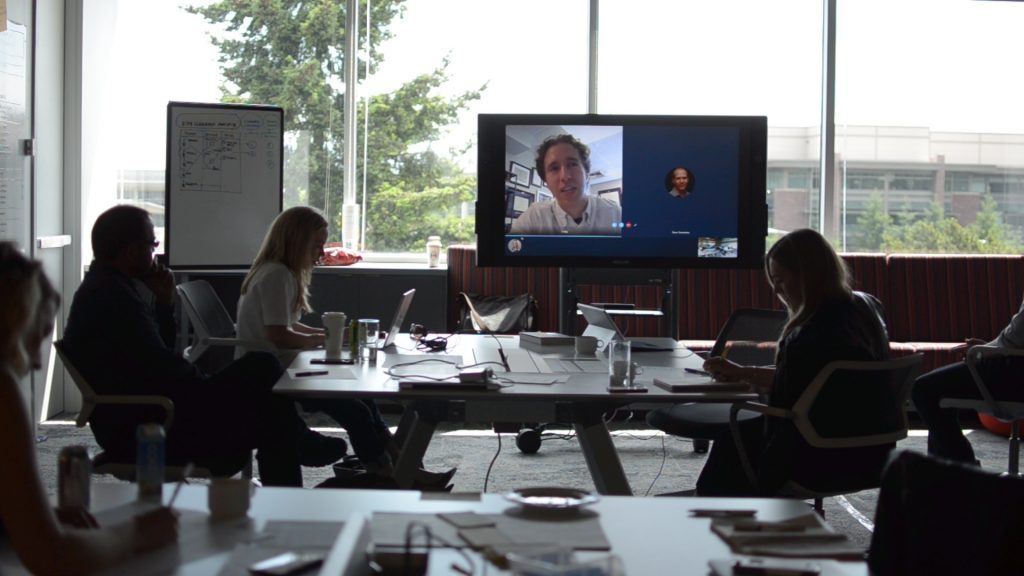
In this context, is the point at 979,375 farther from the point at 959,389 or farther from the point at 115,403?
the point at 115,403

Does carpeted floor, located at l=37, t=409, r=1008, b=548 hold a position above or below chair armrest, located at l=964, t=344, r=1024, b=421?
below

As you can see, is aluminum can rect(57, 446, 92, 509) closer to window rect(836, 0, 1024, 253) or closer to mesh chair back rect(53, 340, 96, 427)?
mesh chair back rect(53, 340, 96, 427)

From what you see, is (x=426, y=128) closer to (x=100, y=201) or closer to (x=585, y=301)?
(x=585, y=301)

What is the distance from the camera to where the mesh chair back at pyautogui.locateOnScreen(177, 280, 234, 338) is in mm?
4836

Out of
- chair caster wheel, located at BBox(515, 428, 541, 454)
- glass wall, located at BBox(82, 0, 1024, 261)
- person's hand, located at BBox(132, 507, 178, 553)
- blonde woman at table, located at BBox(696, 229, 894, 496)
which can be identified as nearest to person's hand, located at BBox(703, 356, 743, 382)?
blonde woman at table, located at BBox(696, 229, 894, 496)

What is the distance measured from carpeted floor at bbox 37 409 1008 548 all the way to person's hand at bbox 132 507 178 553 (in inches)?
126

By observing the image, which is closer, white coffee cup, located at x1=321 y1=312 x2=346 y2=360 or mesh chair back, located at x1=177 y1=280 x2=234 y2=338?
→ white coffee cup, located at x1=321 y1=312 x2=346 y2=360

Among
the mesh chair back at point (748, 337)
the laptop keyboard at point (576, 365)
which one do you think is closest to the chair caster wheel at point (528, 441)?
the mesh chair back at point (748, 337)

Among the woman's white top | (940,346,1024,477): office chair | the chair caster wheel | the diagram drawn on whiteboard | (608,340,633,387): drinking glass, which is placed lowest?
the chair caster wheel

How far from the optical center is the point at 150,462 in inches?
80.4

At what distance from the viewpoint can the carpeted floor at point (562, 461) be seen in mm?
5137

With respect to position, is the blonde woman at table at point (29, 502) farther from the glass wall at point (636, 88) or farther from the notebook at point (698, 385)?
the glass wall at point (636, 88)

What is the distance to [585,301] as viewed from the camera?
7.29m

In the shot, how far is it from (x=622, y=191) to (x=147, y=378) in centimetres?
263
